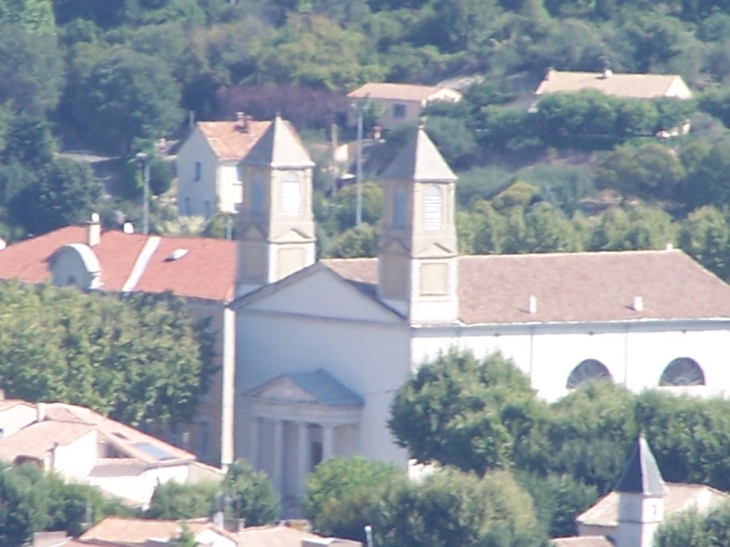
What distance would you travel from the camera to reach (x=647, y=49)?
371ft

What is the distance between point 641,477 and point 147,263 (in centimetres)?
2144

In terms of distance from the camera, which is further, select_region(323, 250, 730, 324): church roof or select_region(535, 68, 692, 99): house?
select_region(535, 68, 692, 99): house

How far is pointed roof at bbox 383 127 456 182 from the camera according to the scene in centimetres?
6059

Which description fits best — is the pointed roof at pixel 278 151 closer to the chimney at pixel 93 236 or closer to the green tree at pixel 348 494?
the chimney at pixel 93 236

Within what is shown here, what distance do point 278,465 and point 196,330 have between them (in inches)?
132

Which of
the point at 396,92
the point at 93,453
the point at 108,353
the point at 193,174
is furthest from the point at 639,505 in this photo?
the point at 396,92

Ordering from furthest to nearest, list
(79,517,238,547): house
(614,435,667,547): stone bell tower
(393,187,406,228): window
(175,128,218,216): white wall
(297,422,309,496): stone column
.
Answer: (175,128,218,216): white wall < (297,422,309,496): stone column < (393,187,406,228): window < (614,435,667,547): stone bell tower < (79,517,238,547): house

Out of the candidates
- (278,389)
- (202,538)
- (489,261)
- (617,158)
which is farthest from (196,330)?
(617,158)

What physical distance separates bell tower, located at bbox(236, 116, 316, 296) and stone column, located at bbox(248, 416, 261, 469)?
9.80ft

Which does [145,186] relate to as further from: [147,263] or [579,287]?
[579,287]

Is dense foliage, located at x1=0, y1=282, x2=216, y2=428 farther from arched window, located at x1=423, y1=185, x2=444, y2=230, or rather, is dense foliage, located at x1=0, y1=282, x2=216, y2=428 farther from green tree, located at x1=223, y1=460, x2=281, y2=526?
green tree, located at x1=223, y1=460, x2=281, y2=526

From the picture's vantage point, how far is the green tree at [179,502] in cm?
5247

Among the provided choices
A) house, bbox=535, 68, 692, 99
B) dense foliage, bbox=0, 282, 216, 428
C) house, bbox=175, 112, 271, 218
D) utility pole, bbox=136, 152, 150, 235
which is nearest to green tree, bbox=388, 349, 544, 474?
dense foliage, bbox=0, 282, 216, 428

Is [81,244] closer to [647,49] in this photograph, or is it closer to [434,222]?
[434,222]
